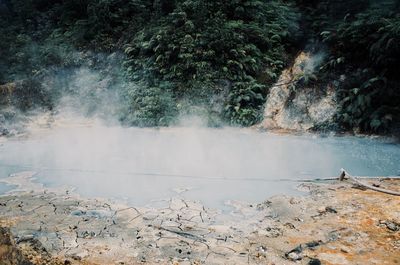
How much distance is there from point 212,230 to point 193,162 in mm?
3857

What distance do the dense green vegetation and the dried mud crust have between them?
6581mm

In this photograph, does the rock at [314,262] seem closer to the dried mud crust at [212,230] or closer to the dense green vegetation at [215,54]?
the dried mud crust at [212,230]

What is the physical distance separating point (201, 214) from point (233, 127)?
8091mm

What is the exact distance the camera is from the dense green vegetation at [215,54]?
12.4 metres

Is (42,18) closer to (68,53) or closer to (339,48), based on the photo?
(68,53)

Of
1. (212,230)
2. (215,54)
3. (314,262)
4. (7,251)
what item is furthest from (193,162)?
(215,54)

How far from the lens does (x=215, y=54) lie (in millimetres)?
15445

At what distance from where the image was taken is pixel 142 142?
Answer: 470 inches

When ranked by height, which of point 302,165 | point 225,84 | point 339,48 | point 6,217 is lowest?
point 6,217

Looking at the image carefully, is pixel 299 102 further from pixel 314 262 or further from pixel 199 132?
pixel 314 262

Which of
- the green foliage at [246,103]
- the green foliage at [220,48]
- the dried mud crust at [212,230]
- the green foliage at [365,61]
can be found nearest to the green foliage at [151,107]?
the green foliage at [220,48]

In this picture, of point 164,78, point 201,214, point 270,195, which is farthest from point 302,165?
point 164,78

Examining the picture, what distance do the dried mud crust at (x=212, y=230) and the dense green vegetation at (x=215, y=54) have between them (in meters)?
6.58

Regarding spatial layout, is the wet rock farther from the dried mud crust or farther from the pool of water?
the pool of water
